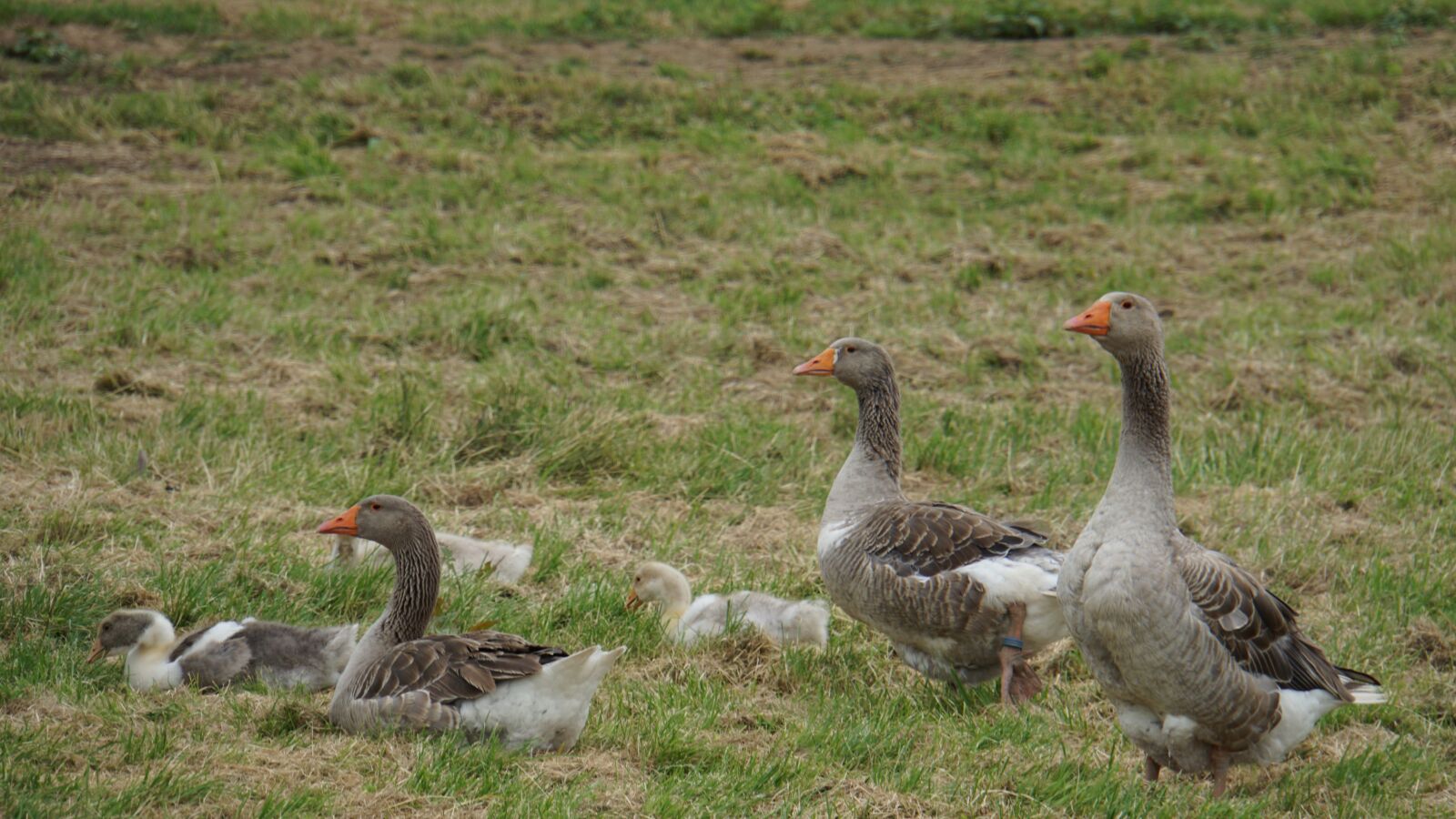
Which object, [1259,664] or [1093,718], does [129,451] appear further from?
[1259,664]

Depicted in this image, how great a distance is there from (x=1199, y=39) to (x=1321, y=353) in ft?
27.8

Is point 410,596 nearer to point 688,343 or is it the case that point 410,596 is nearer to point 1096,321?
point 1096,321

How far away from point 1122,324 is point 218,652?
3973mm

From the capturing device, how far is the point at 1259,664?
546 cm

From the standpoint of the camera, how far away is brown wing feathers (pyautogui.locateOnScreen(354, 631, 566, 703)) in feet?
17.9

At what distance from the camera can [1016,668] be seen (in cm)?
642

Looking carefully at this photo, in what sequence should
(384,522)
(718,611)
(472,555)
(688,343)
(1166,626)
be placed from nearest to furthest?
(1166,626)
(384,522)
(718,611)
(472,555)
(688,343)

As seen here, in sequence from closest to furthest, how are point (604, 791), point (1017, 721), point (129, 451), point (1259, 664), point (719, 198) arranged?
point (604, 791) → point (1259, 664) → point (1017, 721) → point (129, 451) → point (719, 198)

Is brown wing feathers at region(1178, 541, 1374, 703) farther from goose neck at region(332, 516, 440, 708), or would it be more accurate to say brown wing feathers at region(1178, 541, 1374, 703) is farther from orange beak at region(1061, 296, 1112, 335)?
goose neck at region(332, 516, 440, 708)

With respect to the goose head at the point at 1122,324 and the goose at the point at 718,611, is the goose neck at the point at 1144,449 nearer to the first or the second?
the goose head at the point at 1122,324

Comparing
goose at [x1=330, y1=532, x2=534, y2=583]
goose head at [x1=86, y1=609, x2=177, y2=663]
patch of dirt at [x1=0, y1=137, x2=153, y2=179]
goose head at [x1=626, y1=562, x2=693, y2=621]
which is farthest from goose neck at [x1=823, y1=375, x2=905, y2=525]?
patch of dirt at [x1=0, y1=137, x2=153, y2=179]

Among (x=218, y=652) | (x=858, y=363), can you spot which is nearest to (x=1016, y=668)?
(x=858, y=363)

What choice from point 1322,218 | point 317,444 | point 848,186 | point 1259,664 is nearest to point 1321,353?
point 1322,218

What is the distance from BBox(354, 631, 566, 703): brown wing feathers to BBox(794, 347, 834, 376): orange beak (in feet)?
7.99
